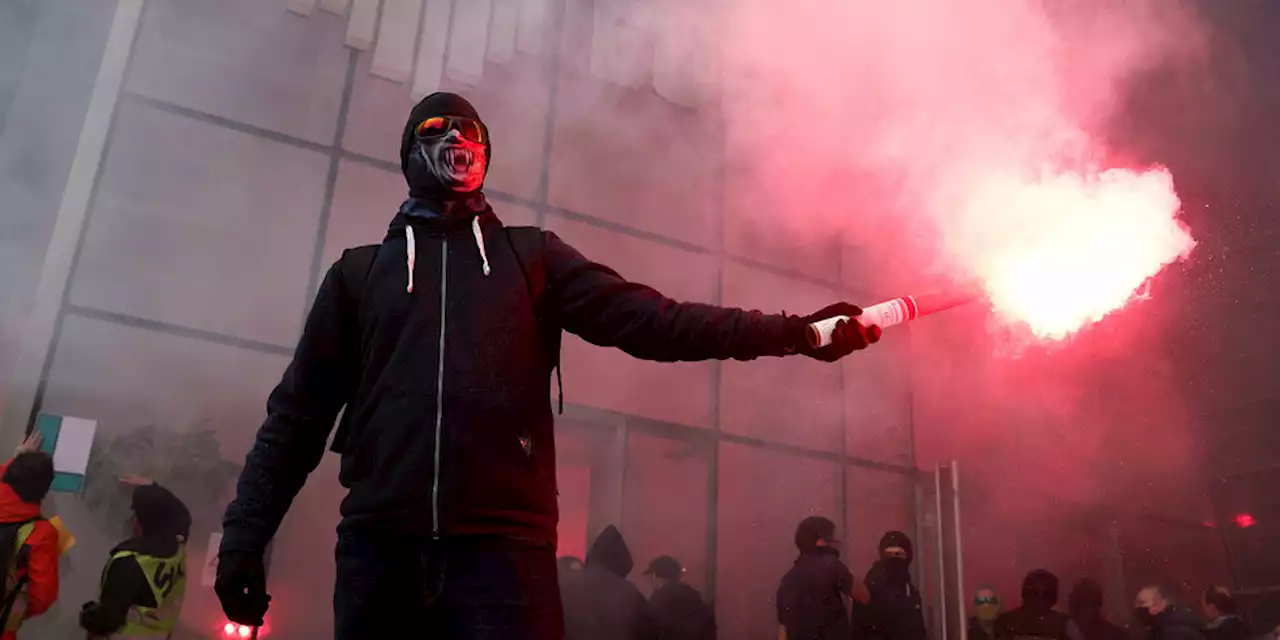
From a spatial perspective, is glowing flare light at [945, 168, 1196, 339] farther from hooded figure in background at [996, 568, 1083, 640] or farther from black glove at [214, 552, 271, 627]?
black glove at [214, 552, 271, 627]

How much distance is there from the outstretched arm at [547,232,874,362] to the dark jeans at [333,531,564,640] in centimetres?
38

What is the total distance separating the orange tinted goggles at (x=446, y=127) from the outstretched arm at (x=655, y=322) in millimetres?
297

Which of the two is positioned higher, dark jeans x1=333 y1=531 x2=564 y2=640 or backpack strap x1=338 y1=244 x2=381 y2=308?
backpack strap x1=338 y1=244 x2=381 y2=308

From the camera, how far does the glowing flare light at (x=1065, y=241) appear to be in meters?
3.53

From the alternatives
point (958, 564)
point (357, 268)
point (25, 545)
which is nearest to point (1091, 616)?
point (958, 564)

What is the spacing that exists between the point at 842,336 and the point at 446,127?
0.82 metres

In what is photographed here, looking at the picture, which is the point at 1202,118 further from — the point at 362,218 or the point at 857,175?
the point at 362,218

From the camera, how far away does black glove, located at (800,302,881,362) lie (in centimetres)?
153

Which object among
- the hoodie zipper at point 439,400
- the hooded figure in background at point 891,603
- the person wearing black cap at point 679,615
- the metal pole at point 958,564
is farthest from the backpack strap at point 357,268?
the metal pole at point 958,564

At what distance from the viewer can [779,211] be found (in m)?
6.64

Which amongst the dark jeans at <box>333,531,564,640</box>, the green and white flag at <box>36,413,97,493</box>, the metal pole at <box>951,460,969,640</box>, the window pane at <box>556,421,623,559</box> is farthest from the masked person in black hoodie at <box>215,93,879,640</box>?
the metal pole at <box>951,460,969,640</box>

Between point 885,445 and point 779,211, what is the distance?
1769 mm

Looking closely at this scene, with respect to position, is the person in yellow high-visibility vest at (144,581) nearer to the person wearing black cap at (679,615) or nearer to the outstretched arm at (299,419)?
the person wearing black cap at (679,615)

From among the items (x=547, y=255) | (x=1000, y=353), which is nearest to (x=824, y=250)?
(x=1000, y=353)
